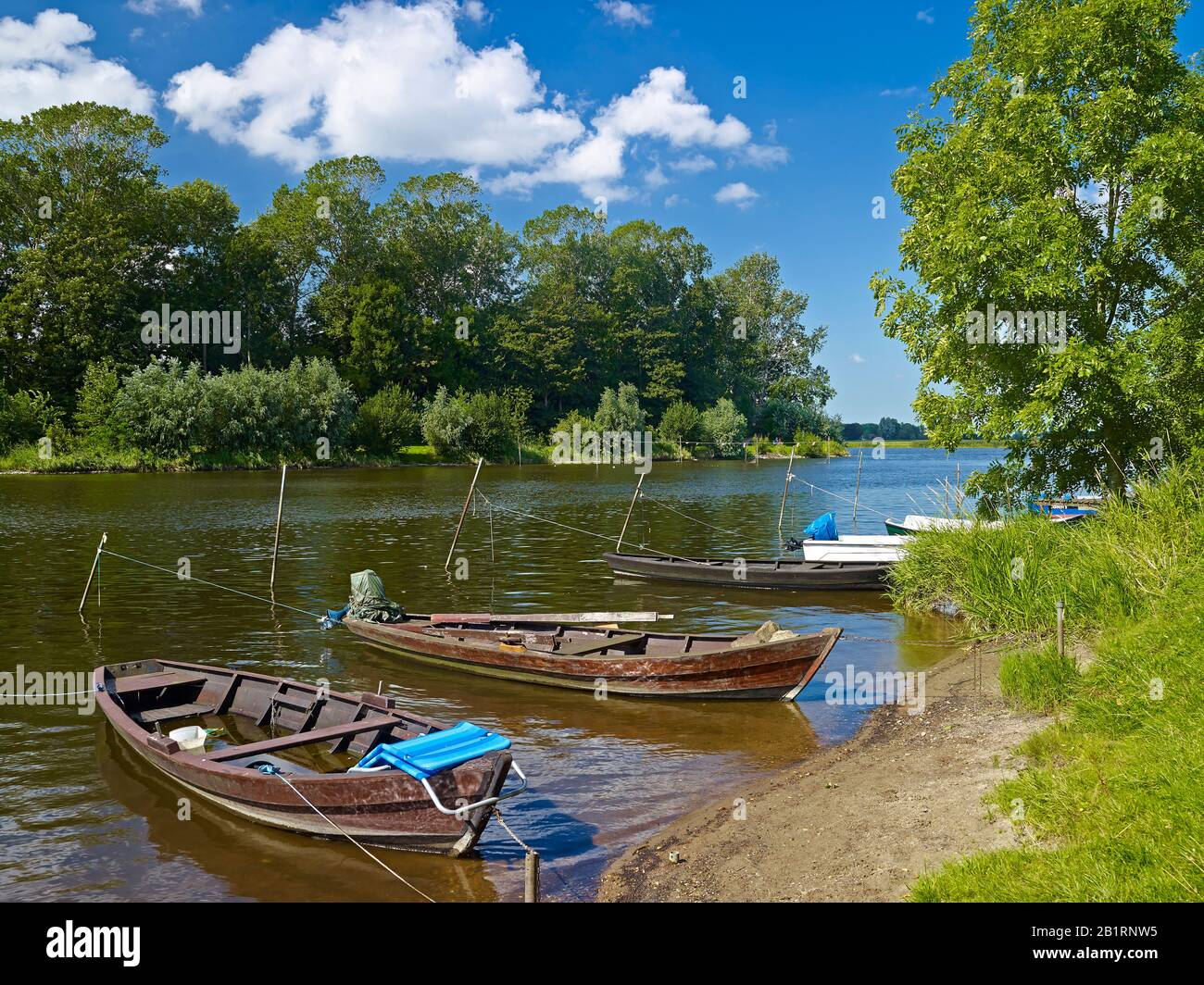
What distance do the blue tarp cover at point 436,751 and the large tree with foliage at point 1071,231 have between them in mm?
14442

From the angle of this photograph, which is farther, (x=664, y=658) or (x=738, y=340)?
(x=738, y=340)

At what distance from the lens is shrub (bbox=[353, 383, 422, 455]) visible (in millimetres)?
84750

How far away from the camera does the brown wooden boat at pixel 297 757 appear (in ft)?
28.2

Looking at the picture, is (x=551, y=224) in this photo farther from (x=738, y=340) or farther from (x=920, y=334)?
(x=920, y=334)

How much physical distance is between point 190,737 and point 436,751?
13.5 ft

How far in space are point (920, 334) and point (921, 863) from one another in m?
16.6

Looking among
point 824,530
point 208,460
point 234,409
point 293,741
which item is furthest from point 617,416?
point 293,741

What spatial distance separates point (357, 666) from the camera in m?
17.2

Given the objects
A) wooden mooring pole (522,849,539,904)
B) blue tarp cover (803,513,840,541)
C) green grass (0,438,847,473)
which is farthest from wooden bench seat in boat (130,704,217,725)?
green grass (0,438,847,473)

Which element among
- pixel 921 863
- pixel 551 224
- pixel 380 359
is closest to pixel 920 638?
pixel 921 863

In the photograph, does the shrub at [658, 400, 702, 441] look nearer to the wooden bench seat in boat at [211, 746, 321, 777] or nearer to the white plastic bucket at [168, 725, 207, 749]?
the white plastic bucket at [168, 725, 207, 749]

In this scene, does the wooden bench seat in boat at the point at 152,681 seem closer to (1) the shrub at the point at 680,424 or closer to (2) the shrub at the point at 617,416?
(2) the shrub at the point at 617,416

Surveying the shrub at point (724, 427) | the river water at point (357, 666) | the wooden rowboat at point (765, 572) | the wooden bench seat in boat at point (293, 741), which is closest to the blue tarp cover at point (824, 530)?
the wooden rowboat at point (765, 572)

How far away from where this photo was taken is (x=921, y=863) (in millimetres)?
7430
